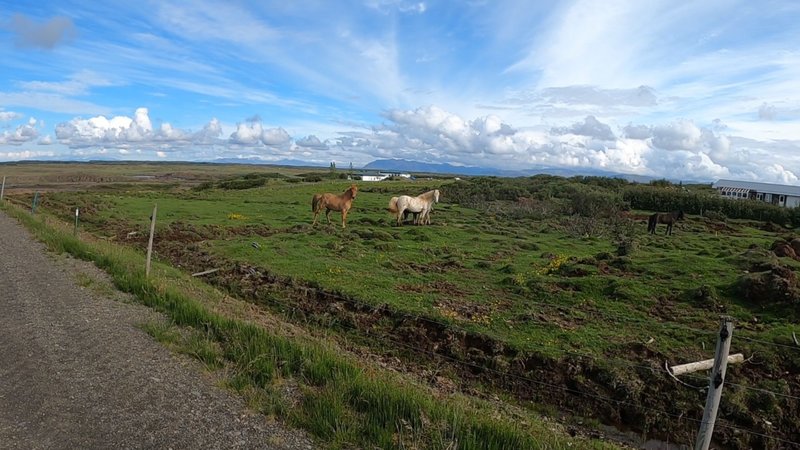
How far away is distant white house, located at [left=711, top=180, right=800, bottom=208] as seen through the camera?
60.8 m

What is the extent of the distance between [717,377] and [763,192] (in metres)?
73.9

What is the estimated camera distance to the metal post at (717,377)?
452 cm

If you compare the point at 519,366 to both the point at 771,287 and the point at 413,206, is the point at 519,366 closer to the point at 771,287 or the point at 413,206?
the point at 771,287

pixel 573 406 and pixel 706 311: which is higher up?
pixel 706 311

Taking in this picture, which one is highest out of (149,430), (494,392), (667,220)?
(667,220)

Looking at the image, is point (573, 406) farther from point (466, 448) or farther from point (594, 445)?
point (466, 448)

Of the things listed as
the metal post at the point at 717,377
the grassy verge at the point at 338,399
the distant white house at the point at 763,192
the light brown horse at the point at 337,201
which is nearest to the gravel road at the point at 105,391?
the grassy verge at the point at 338,399

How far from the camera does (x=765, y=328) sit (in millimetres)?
10906

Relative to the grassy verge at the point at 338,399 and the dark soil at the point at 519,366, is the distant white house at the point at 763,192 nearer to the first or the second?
the dark soil at the point at 519,366

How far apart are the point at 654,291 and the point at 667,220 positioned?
1825 cm

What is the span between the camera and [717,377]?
4648mm

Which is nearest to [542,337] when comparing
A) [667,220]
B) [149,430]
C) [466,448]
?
[466,448]

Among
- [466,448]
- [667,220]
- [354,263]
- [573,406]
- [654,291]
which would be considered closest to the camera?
[466,448]

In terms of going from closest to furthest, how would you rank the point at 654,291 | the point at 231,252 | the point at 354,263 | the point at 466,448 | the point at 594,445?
the point at 466,448
the point at 594,445
the point at 654,291
the point at 354,263
the point at 231,252
